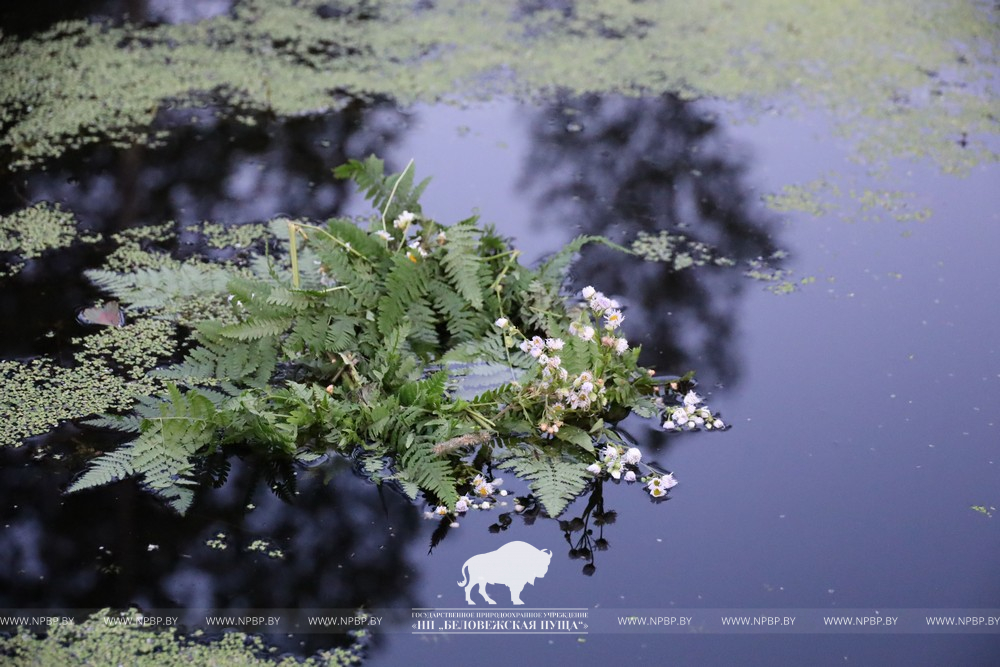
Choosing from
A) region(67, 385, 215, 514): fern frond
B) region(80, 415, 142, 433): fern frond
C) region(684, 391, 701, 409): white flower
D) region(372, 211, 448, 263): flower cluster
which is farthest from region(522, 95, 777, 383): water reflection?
region(80, 415, 142, 433): fern frond

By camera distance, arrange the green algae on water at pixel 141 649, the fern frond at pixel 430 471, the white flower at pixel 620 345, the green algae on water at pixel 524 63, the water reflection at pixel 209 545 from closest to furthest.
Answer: the green algae on water at pixel 141 649, the water reflection at pixel 209 545, the fern frond at pixel 430 471, the white flower at pixel 620 345, the green algae on water at pixel 524 63

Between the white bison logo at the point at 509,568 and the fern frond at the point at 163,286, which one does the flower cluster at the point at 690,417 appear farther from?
the fern frond at the point at 163,286

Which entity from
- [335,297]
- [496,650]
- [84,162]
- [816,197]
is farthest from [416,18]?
[496,650]

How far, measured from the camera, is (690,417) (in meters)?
2.31

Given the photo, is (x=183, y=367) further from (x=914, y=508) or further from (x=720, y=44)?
(x=720, y=44)

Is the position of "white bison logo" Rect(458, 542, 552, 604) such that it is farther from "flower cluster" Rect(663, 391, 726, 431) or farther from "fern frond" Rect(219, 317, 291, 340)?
"fern frond" Rect(219, 317, 291, 340)

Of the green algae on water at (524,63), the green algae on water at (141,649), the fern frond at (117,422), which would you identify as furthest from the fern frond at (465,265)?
the green algae on water at (524,63)

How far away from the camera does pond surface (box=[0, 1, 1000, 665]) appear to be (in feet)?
6.19

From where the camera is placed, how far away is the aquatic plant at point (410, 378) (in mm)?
2098

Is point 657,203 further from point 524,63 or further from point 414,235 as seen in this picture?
point 524,63

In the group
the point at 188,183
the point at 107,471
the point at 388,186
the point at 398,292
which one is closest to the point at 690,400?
the point at 398,292

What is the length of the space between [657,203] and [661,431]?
1.12m

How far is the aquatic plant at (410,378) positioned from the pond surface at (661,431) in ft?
0.23

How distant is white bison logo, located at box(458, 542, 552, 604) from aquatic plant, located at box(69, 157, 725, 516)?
10 centimetres
